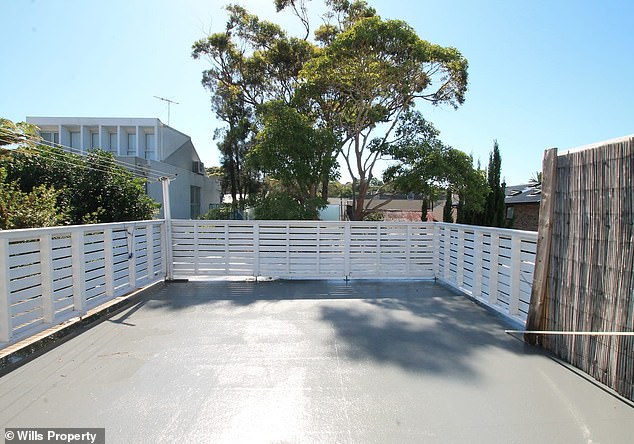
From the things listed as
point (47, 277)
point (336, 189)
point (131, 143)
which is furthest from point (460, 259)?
point (131, 143)

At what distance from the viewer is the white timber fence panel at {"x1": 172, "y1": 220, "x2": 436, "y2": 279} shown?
6.08 meters

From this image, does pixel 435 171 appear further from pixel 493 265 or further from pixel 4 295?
pixel 4 295

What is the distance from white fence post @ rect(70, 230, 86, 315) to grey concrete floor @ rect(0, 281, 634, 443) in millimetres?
401

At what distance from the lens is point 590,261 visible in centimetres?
253

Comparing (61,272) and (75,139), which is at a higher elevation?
(75,139)

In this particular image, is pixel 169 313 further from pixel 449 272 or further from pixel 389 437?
pixel 449 272

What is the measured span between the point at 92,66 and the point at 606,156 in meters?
9.01

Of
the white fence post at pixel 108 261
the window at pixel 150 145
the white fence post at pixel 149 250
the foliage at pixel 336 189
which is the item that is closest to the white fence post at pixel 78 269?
the white fence post at pixel 108 261

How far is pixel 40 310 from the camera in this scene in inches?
131

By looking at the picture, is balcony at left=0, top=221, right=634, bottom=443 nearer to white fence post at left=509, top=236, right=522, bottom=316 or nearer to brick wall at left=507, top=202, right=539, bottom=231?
white fence post at left=509, top=236, right=522, bottom=316

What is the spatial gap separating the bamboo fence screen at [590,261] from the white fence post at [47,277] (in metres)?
4.76

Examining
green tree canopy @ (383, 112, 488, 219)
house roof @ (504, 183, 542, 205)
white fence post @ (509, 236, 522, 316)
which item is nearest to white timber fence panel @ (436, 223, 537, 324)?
white fence post @ (509, 236, 522, 316)

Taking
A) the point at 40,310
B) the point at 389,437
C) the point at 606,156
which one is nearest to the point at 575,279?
the point at 606,156

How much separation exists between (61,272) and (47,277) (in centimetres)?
22
